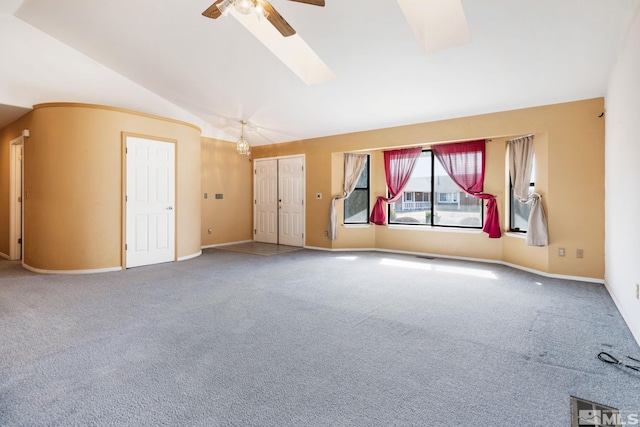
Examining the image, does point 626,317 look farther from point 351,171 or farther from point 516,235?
point 351,171

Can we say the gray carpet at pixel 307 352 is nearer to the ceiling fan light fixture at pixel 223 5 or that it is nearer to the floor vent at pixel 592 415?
the floor vent at pixel 592 415

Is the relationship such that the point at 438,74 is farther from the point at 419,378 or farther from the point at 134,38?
the point at 134,38

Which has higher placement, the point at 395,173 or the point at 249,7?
the point at 249,7

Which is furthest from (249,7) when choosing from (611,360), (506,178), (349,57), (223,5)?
(506,178)

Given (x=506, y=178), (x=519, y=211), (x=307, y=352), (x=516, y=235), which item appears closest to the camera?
(x=307, y=352)

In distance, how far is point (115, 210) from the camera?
5246 millimetres

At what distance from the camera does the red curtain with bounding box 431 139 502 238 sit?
19.1 feet

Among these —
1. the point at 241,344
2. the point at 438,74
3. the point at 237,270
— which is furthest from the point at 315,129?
the point at 241,344

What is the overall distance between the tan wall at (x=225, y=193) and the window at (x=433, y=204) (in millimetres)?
3806

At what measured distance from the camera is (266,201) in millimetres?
8344

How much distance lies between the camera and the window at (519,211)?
5188 mm

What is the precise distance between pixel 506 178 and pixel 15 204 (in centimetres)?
912

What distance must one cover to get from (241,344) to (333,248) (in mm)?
4750

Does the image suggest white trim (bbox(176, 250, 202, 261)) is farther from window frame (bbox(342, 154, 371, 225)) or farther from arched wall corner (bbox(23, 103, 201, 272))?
window frame (bbox(342, 154, 371, 225))
